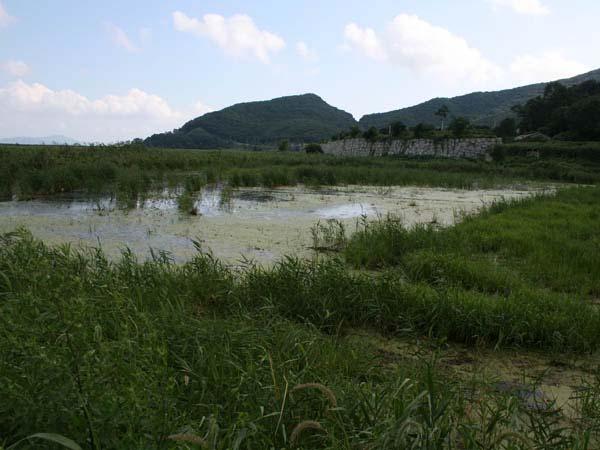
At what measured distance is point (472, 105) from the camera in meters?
122

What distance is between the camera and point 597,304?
13.3ft

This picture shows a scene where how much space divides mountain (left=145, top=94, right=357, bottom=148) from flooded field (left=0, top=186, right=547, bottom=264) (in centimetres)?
7756

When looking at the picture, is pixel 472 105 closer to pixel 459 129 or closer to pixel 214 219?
pixel 459 129

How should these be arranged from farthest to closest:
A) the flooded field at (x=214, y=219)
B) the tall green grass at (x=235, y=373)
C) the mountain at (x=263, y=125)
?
1. the mountain at (x=263, y=125)
2. the flooded field at (x=214, y=219)
3. the tall green grass at (x=235, y=373)

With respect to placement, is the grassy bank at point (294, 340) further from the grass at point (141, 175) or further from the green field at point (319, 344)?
the grass at point (141, 175)

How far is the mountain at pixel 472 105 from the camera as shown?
108562 millimetres

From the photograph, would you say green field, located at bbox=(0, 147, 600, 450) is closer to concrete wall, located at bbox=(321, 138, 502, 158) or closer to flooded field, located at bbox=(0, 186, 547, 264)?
flooded field, located at bbox=(0, 186, 547, 264)

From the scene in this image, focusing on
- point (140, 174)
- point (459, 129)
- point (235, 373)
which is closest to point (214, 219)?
point (140, 174)

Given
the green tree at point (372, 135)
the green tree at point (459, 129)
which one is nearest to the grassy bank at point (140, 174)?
the green tree at point (459, 129)

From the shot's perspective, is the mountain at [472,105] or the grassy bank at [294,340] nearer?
the grassy bank at [294,340]

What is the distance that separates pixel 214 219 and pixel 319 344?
18.4 feet

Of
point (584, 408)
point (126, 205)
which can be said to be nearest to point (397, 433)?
point (584, 408)

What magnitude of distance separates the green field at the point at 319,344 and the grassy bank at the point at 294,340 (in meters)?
0.01

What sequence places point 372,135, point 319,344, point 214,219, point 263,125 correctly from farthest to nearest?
point 263,125 → point 372,135 → point 214,219 → point 319,344
